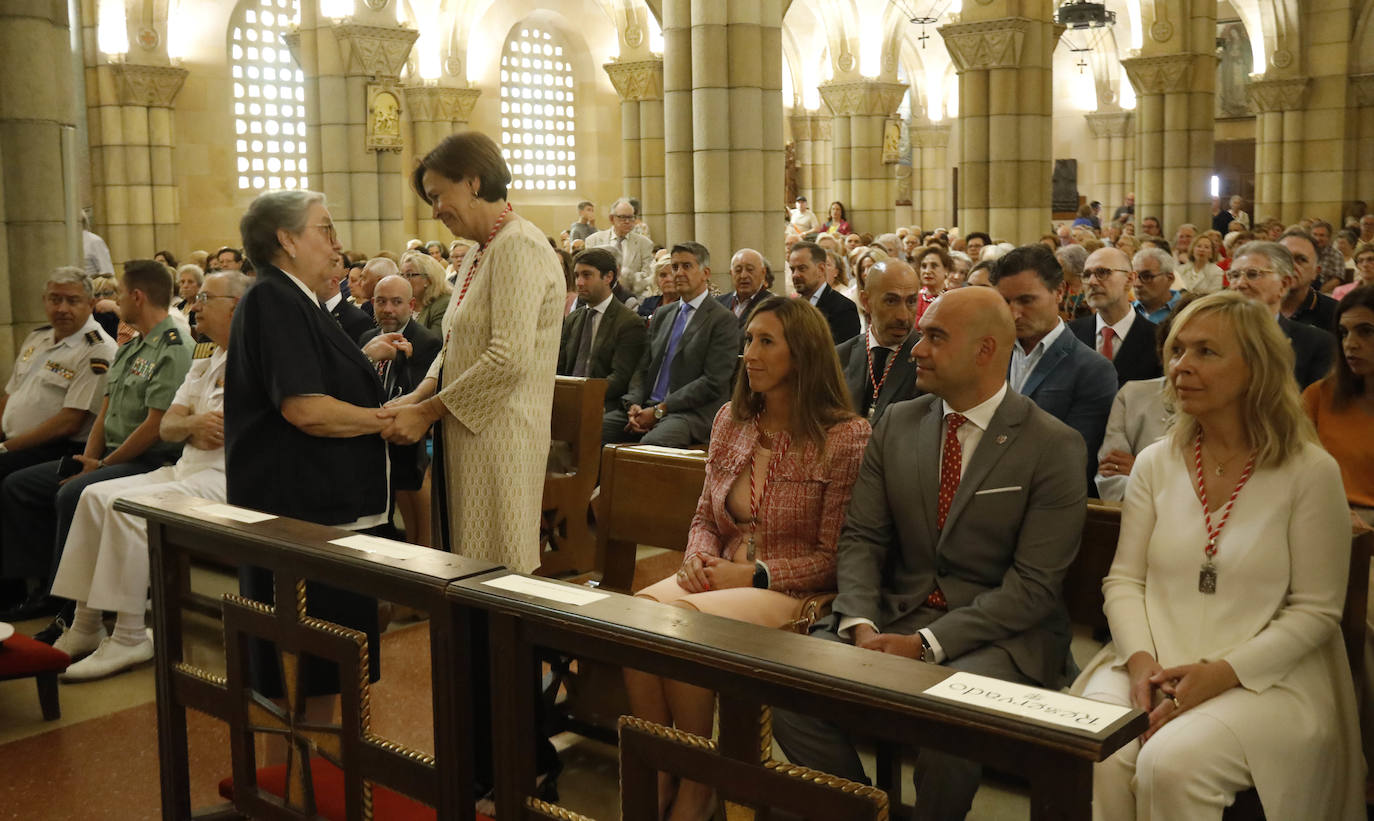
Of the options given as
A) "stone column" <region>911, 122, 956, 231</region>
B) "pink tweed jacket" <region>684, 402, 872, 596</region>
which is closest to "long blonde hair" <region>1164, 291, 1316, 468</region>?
"pink tweed jacket" <region>684, 402, 872, 596</region>

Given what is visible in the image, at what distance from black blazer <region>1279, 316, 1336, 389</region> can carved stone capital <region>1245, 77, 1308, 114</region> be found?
715 inches

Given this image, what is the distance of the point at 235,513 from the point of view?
3260 mm

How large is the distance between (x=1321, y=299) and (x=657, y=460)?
4.61 metres

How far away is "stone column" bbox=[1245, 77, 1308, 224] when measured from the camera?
70.5 ft

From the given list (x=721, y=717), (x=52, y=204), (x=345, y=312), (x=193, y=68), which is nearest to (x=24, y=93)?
(x=52, y=204)

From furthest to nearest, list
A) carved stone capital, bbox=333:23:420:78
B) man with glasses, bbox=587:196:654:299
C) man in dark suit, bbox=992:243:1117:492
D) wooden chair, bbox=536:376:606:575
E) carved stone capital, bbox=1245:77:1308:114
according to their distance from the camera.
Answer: carved stone capital, bbox=1245:77:1308:114
carved stone capital, bbox=333:23:420:78
man with glasses, bbox=587:196:654:299
wooden chair, bbox=536:376:606:575
man in dark suit, bbox=992:243:1117:492

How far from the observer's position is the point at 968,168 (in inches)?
529

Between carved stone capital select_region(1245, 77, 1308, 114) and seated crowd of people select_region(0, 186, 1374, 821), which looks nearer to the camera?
seated crowd of people select_region(0, 186, 1374, 821)

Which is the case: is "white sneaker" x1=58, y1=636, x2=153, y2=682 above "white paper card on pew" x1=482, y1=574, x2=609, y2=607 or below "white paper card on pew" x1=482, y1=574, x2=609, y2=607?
below

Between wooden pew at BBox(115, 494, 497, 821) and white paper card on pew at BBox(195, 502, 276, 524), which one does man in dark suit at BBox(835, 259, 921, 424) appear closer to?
white paper card on pew at BBox(195, 502, 276, 524)

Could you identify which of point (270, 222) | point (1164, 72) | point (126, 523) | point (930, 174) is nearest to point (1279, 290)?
point (270, 222)

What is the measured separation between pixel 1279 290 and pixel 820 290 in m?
3.12

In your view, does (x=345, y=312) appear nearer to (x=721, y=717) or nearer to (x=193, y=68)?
(x=721, y=717)

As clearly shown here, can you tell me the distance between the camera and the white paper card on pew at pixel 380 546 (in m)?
2.80
